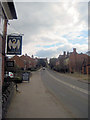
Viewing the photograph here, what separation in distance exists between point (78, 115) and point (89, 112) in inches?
29.1

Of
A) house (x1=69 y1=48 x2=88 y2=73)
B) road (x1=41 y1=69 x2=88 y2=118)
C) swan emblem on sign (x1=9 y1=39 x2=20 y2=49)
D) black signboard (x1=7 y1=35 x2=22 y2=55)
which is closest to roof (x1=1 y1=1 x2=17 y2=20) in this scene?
black signboard (x1=7 y1=35 x2=22 y2=55)

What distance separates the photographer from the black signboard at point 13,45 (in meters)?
6.54

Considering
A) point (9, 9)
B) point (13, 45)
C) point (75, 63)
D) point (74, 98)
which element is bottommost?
point (74, 98)

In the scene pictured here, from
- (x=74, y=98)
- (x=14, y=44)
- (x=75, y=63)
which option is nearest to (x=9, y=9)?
(x=14, y=44)

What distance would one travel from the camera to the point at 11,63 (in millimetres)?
7594

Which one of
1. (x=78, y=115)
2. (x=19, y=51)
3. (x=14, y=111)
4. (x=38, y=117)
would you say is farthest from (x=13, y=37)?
(x=78, y=115)

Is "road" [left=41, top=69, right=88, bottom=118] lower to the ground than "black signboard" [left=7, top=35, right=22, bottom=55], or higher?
lower

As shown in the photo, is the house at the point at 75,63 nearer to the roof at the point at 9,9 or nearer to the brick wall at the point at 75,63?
the brick wall at the point at 75,63

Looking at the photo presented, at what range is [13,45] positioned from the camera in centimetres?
656

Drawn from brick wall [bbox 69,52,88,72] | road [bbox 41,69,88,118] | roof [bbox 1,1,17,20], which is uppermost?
roof [bbox 1,1,17,20]

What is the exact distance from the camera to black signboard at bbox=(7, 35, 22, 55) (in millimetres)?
6543

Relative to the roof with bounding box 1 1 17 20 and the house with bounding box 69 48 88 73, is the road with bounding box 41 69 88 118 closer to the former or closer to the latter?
the roof with bounding box 1 1 17 20

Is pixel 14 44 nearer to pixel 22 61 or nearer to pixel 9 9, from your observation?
pixel 9 9

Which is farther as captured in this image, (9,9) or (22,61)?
(22,61)
